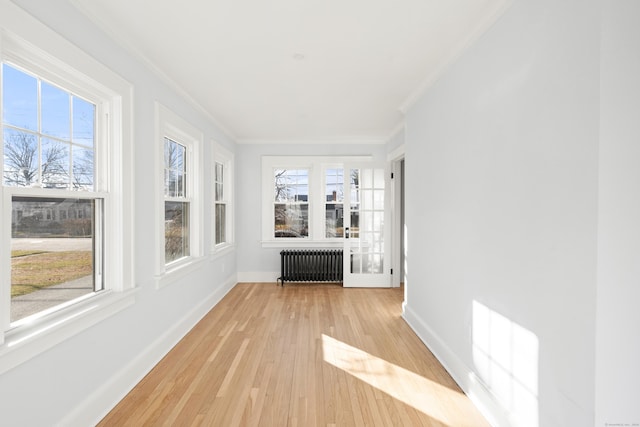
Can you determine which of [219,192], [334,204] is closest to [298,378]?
[219,192]

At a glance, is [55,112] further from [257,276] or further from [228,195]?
[257,276]

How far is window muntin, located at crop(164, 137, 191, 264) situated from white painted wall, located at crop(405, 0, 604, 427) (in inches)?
110

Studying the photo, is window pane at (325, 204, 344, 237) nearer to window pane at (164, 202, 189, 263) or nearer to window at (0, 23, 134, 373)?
window pane at (164, 202, 189, 263)

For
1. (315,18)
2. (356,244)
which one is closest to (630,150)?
(315,18)

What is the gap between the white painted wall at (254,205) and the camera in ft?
19.3

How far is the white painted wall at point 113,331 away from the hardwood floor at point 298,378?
18cm

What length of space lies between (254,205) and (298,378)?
12.5 ft

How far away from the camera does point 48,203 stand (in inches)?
72.9

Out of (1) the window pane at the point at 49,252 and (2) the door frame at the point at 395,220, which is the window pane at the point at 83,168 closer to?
(1) the window pane at the point at 49,252

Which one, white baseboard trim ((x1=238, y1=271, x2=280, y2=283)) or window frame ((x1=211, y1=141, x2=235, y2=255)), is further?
white baseboard trim ((x1=238, y1=271, x2=280, y2=283))

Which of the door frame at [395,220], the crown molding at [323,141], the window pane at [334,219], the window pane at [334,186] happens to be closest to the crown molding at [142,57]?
the crown molding at [323,141]

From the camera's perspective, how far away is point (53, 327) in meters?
1.75

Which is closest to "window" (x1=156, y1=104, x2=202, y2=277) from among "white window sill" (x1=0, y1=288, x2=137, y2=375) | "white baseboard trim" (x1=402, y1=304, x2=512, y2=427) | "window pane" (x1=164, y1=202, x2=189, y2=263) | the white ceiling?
"window pane" (x1=164, y1=202, x2=189, y2=263)

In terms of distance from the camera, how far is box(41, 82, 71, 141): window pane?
184 cm
